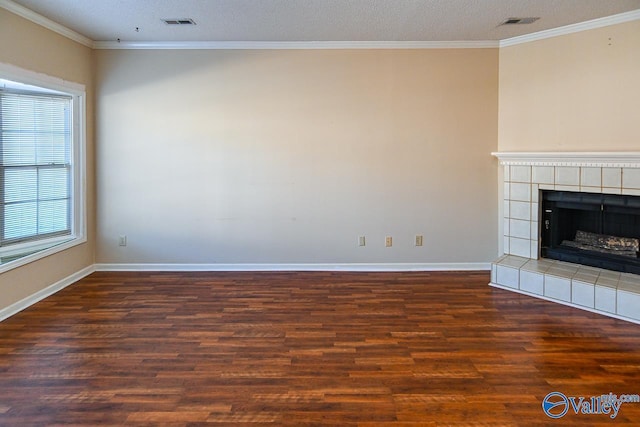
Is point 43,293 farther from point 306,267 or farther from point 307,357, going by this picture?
point 307,357

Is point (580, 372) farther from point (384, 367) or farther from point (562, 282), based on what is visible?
point (562, 282)

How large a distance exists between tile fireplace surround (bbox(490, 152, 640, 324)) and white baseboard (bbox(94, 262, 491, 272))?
580 mm

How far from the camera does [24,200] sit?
162 inches

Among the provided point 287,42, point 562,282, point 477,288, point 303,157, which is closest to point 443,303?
point 477,288

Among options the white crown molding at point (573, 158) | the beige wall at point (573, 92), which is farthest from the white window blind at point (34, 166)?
the beige wall at point (573, 92)

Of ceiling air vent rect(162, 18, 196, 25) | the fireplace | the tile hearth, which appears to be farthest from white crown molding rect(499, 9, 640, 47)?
ceiling air vent rect(162, 18, 196, 25)

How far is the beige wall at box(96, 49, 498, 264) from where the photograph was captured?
4941 millimetres

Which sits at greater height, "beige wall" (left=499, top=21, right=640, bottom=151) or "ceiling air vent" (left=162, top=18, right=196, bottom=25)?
"ceiling air vent" (left=162, top=18, right=196, bottom=25)

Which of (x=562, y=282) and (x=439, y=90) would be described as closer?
(x=562, y=282)

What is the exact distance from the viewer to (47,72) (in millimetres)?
4145

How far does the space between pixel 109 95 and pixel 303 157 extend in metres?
2.19

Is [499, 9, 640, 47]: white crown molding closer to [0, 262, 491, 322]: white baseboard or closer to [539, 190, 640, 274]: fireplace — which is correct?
[539, 190, 640, 274]: fireplace

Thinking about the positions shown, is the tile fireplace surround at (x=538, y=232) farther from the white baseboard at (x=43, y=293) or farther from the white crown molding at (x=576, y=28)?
the white baseboard at (x=43, y=293)

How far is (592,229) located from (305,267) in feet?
9.53
